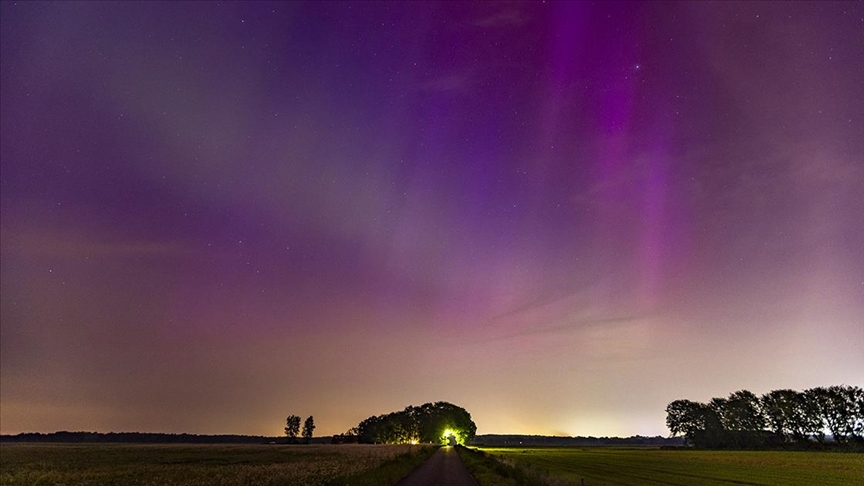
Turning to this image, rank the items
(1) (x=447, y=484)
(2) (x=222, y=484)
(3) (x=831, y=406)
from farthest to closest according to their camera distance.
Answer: (3) (x=831, y=406), (2) (x=222, y=484), (1) (x=447, y=484)

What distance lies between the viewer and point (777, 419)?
128 metres

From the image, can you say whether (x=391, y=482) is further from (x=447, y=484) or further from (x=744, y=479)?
(x=744, y=479)

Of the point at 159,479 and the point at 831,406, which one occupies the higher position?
the point at 831,406

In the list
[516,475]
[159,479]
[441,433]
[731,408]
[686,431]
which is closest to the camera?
[516,475]

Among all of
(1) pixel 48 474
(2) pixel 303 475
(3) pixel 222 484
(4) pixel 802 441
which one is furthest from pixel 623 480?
(4) pixel 802 441

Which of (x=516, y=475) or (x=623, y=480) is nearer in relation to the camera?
(x=516, y=475)

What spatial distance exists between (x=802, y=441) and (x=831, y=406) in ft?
35.6

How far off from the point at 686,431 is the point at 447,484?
157312mm

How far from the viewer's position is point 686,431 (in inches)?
6196

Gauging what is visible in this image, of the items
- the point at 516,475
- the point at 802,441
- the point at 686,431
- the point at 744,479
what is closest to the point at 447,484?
the point at 516,475

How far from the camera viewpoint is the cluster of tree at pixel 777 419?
11725 centimetres

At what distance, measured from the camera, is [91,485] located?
34.5m

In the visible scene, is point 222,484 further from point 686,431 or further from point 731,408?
point 686,431

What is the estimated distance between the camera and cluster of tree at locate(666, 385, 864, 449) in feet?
385
